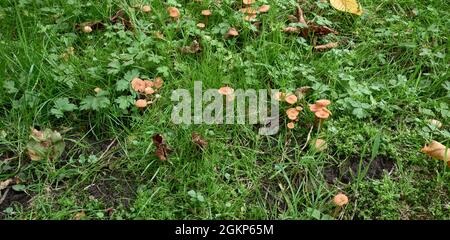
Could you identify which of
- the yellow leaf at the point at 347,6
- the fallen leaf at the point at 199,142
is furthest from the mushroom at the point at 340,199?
the yellow leaf at the point at 347,6

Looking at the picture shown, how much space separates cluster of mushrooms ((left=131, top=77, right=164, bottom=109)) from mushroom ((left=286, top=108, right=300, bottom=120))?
0.77 metres

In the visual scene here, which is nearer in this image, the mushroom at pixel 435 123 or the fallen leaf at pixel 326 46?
the mushroom at pixel 435 123

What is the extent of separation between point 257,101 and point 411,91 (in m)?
0.96

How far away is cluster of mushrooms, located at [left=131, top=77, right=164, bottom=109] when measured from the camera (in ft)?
9.36

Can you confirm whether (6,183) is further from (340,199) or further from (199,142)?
(340,199)

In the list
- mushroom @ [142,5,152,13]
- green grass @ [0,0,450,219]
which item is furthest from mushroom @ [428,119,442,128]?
mushroom @ [142,5,152,13]

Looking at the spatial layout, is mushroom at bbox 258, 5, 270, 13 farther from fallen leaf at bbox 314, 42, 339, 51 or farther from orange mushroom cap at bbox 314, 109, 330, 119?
orange mushroom cap at bbox 314, 109, 330, 119

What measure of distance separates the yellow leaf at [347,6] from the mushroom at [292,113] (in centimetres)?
113

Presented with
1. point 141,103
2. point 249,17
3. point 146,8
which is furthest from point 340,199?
point 146,8

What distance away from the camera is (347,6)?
11.6ft

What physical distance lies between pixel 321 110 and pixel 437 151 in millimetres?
646

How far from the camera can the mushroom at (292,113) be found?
276cm

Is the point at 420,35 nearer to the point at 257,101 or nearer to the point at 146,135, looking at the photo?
the point at 257,101

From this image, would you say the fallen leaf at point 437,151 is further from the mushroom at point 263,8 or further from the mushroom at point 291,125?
the mushroom at point 263,8
